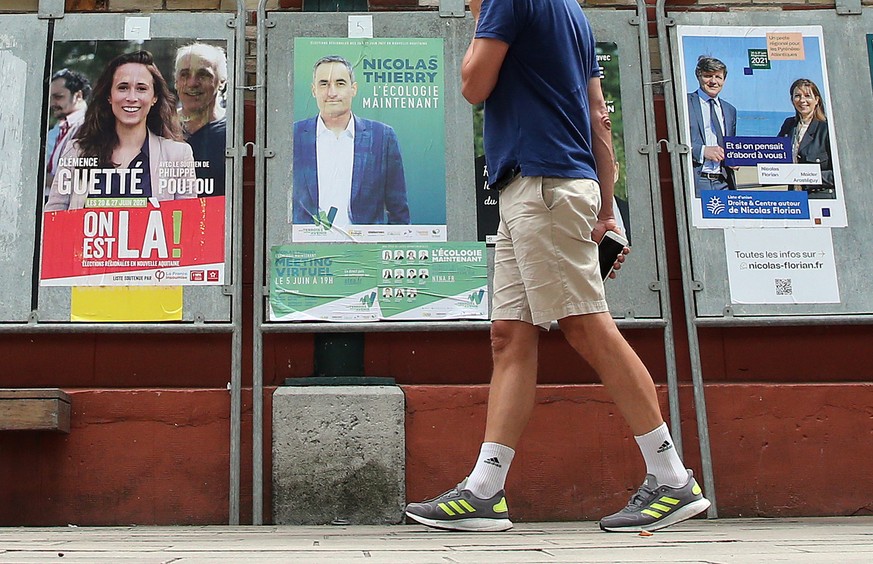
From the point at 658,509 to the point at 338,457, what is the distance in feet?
4.79

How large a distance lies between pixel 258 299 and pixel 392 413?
2.41 ft

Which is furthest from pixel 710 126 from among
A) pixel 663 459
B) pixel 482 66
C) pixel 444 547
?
pixel 444 547

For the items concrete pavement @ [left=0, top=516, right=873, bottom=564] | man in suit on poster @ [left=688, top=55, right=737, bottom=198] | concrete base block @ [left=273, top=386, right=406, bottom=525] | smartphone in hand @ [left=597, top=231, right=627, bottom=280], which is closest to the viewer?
concrete pavement @ [left=0, top=516, right=873, bottom=564]

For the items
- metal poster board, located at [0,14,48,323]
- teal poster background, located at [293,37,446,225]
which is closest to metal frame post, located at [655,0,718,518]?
teal poster background, located at [293,37,446,225]

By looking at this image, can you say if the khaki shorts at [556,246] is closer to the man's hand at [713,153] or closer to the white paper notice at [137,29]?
the man's hand at [713,153]

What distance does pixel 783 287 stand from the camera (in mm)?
3965

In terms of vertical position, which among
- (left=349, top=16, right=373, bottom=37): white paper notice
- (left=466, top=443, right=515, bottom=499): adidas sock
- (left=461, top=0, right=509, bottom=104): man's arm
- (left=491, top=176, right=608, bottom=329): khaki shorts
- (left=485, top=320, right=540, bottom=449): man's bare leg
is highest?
(left=349, top=16, right=373, bottom=37): white paper notice

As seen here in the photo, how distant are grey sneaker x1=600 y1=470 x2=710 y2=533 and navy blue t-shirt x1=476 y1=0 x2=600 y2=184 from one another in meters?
0.93

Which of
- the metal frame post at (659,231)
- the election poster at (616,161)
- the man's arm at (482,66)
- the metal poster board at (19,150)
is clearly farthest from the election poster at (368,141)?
the man's arm at (482,66)

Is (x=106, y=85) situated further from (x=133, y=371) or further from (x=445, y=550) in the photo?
(x=445, y=550)

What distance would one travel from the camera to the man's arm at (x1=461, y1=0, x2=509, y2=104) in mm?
2734

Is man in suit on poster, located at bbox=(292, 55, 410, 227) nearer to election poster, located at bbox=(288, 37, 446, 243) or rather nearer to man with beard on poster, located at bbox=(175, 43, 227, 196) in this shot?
election poster, located at bbox=(288, 37, 446, 243)

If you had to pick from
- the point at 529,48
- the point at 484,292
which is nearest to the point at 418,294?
the point at 484,292

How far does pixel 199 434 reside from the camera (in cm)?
380
